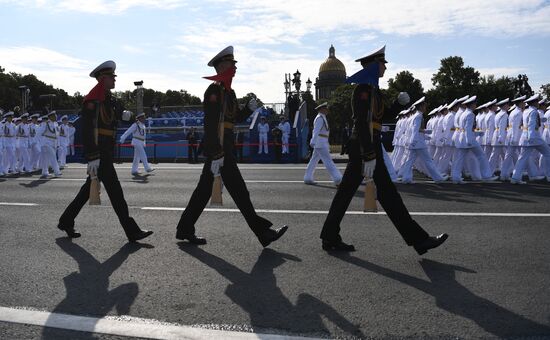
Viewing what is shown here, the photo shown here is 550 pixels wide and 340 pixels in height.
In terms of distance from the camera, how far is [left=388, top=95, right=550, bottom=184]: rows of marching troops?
13289 mm

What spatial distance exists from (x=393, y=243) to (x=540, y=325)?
270cm

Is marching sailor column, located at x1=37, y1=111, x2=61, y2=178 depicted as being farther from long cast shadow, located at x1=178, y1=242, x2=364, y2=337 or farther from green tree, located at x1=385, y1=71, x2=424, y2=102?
green tree, located at x1=385, y1=71, x2=424, y2=102

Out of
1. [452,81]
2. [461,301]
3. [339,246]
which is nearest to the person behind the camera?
[461,301]

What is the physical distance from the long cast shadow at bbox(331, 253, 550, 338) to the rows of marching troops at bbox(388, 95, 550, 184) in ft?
27.4

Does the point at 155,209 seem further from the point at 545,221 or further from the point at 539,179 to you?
the point at 539,179

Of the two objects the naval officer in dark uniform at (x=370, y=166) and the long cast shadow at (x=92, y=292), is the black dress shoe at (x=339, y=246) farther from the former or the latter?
the long cast shadow at (x=92, y=292)

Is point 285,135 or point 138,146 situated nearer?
point 138,146

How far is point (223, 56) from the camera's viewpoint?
6238 mm

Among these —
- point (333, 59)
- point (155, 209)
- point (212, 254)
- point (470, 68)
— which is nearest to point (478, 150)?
point (155, 209)

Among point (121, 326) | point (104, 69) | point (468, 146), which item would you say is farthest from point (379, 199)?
point (468, 146)

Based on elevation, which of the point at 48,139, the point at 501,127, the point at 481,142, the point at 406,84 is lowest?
the point at 48,139

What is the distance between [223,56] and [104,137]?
5.78ft

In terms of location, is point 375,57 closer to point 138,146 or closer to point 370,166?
point 370,166

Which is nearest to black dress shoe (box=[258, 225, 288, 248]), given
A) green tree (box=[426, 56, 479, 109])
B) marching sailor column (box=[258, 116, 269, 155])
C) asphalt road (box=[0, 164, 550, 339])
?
asphalt road (box=[0, 164, 550, 339])
